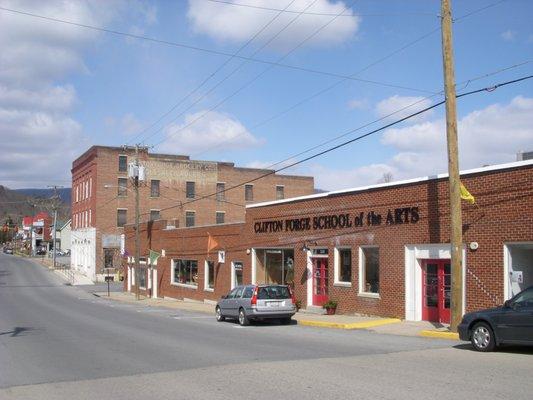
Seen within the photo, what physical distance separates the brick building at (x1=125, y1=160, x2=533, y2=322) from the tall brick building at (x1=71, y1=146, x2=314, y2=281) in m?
36.0

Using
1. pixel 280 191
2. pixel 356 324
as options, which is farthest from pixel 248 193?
pixel 356 324

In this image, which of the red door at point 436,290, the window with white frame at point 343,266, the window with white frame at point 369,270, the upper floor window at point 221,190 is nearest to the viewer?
the red door at point 436,290

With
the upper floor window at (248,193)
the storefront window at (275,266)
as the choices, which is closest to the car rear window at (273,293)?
the storefront window at (275,266)

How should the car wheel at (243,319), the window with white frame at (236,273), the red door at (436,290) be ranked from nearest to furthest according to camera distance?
1. the red door at (436,290)
2. the car wheel at (243,319)
3. the window with white frame at (236,273)

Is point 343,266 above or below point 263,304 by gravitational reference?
above

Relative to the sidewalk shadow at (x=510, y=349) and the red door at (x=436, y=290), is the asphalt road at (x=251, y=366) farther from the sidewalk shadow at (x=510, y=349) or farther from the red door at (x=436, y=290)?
the red door at (x=436, y=290)

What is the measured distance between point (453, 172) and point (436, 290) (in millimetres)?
5103

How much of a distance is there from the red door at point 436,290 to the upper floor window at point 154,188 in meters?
56.1

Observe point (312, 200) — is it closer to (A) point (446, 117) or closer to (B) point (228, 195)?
(A) point (446, 117)

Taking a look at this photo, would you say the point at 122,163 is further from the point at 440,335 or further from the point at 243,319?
the point at 440,335

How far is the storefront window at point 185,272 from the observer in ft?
130

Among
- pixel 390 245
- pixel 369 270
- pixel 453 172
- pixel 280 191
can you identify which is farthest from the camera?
pixel 280 191

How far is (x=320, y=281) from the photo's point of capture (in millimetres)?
26922

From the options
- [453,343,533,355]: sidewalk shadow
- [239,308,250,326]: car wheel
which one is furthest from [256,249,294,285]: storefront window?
[453,343,533,355]: sidewalk shadow
